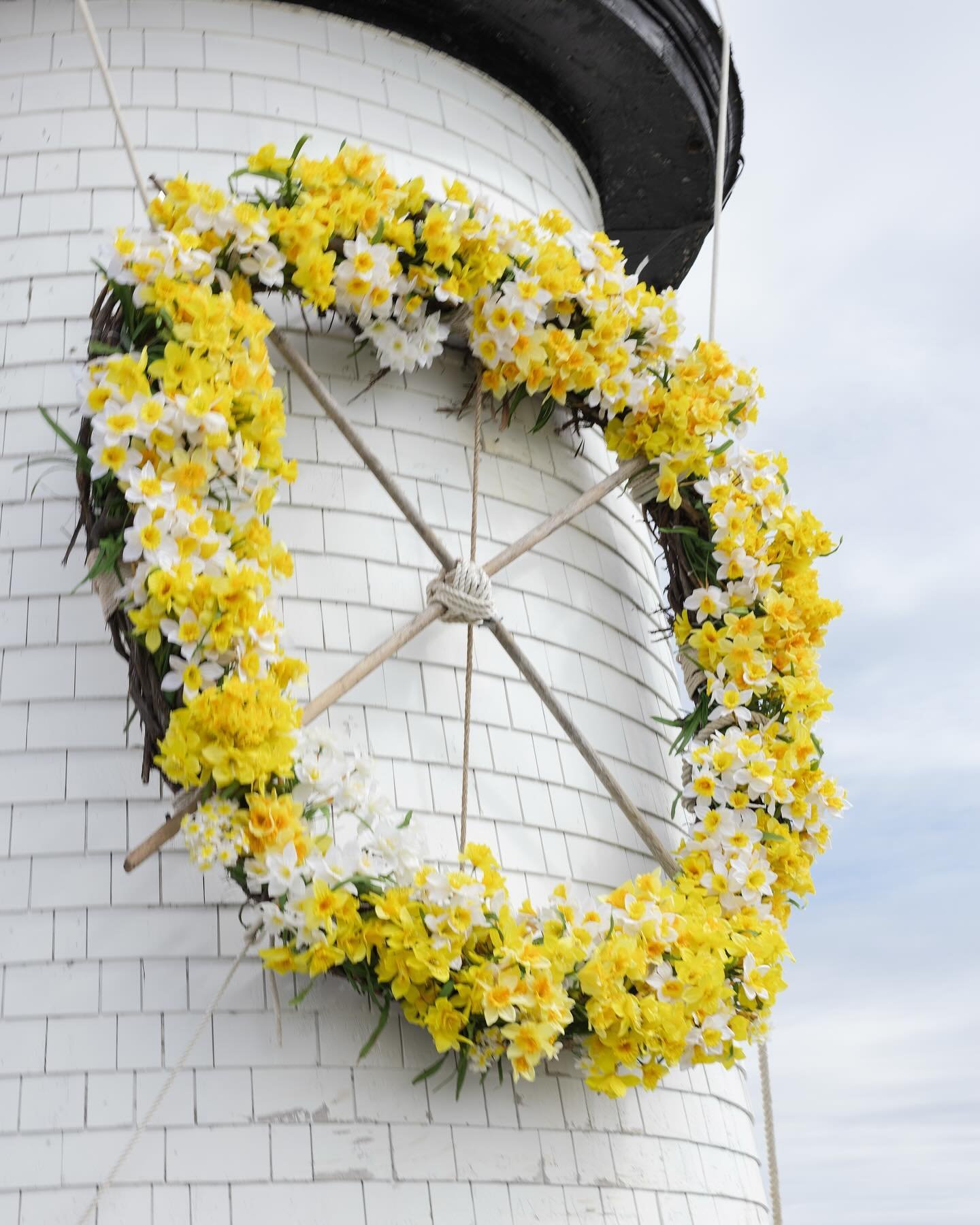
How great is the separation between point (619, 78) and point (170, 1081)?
366 cm

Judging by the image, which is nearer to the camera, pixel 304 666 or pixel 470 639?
pixel 304 666

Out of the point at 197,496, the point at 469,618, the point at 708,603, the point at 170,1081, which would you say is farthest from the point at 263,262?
the point at 170,1081

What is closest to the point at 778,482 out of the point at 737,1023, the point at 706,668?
the point at 706,668

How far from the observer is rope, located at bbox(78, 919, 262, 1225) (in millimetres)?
2904

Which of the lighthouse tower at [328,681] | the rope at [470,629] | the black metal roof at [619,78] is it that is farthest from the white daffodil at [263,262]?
the black metal roof at [619,78]

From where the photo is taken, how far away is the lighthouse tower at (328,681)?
120 inches

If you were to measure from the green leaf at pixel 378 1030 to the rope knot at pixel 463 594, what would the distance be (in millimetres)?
978

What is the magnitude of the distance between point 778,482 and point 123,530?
199cm

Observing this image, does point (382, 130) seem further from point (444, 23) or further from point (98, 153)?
point (98, 153)

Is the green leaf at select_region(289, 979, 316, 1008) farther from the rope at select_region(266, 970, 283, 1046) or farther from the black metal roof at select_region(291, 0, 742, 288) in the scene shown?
the black metal roof at select_region(291, 0, 742, 288)

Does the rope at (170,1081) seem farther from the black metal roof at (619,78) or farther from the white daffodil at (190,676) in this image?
the black metal roof at (619,78)

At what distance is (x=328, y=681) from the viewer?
11.5 feet

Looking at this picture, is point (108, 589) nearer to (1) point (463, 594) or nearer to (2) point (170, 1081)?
(1) point (463, 594)

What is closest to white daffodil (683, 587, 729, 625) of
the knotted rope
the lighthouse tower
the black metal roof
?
the lighthouse tower
